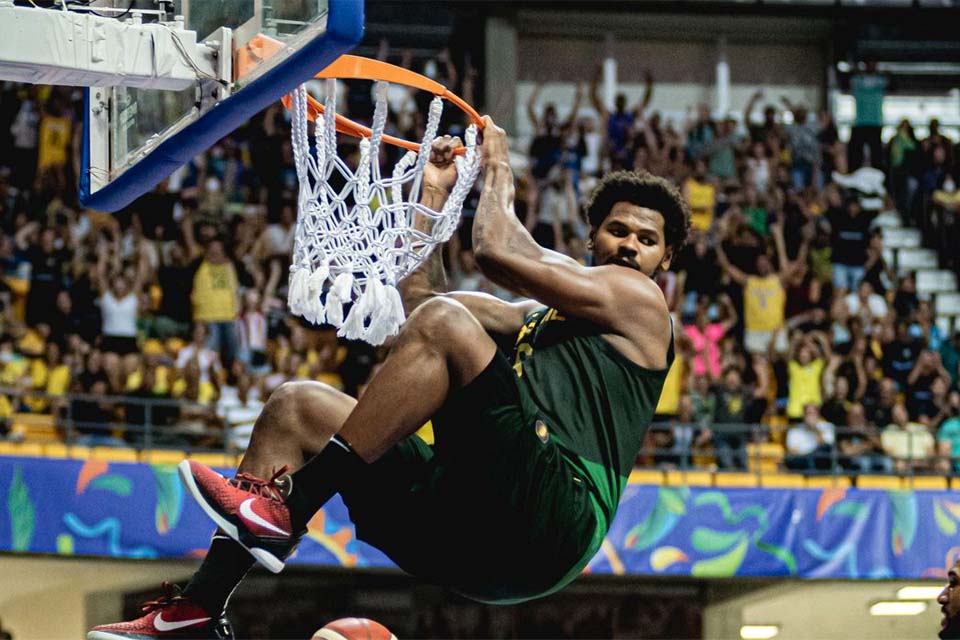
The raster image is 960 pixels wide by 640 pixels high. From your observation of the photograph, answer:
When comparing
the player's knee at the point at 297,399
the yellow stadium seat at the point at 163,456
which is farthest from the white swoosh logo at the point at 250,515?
the yellow stadium seat at the point at 163,456

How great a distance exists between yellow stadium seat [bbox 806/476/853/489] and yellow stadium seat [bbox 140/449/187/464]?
14.7 feet

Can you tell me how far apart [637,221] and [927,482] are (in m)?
7.49

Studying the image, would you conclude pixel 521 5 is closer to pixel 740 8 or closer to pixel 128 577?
pixel 740 8

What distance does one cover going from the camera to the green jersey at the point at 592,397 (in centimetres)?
460

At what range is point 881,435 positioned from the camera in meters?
11.8

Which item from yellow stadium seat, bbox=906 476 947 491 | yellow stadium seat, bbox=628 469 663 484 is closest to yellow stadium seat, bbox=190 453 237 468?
yellow stadium seat, bbox=628 469 663 484

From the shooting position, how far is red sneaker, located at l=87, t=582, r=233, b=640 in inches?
172

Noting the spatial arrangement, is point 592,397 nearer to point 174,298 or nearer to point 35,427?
point 35,427

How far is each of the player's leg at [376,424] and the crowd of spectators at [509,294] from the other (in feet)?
20.9

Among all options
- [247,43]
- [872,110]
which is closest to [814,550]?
[872,110]

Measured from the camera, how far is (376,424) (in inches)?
169

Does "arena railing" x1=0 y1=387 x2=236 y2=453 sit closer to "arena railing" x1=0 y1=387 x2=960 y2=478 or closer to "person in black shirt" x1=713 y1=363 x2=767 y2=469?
"arena railing" x1=0 y1=387 x2=960 y2=478

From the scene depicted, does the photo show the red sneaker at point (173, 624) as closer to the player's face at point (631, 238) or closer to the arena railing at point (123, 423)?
the player's face at point (631, 238)

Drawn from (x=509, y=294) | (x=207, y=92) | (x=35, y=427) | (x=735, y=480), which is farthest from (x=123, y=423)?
(x=207, y=92)
